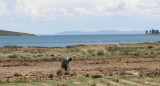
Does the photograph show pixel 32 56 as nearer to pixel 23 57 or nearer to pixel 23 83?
pixel 23 57

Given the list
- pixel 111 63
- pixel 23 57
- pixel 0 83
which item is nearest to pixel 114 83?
pixel 0 83

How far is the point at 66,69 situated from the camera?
2228cm

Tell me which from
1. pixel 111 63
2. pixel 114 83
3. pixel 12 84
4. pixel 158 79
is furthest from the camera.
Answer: pixel 111 63

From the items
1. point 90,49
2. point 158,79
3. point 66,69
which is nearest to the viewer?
point 158,79

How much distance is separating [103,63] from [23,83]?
14.3 m

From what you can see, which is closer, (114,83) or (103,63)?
(114,83)

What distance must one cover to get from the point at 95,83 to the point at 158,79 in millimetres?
4738

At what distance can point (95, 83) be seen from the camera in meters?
17.2

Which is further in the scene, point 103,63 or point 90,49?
point 90,49

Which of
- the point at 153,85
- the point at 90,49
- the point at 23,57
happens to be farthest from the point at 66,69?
the point at 90,49

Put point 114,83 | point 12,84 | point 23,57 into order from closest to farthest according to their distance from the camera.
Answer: point 12,84
point 114,83
point 23,57

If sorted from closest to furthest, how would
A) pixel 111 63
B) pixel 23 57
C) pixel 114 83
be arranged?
pixel 114 83 < pixel 111 63 < pixel 23 57

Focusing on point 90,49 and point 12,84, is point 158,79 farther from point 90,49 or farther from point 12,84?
point 90,49

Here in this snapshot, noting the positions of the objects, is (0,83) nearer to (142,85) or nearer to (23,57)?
(142,85)
